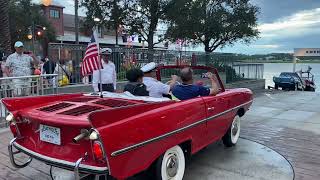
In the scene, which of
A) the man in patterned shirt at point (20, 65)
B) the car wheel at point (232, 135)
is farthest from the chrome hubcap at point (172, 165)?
the man in patterned shirt at point (20, 65)

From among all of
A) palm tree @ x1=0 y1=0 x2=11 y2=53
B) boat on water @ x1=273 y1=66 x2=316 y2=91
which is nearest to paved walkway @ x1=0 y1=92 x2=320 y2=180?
palm tree @ x1=0 y1=0 x2=11 y2=53

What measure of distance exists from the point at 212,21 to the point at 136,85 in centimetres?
1438

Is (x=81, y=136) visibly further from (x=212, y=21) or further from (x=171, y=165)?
(x=212, y=21)

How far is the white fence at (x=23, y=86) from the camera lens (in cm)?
736

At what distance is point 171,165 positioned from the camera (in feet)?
13.4

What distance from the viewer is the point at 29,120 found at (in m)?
3.89

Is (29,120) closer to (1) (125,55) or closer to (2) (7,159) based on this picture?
(2) (7,159)

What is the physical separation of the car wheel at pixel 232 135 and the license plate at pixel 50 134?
121 inches

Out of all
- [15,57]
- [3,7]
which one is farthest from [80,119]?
[3,7]

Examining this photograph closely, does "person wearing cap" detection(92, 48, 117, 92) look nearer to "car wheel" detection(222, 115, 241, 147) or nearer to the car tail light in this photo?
"car wheel" detection(222, 115, 241, 147)

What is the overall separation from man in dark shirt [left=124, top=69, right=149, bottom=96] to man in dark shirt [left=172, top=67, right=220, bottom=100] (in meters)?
0.46

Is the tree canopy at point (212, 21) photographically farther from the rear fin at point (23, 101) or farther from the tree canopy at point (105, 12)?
the rear fin at point (23, 101)

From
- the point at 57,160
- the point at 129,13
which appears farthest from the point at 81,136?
the point at 129,13

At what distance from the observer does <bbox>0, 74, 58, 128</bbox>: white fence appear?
7357 millimetres
